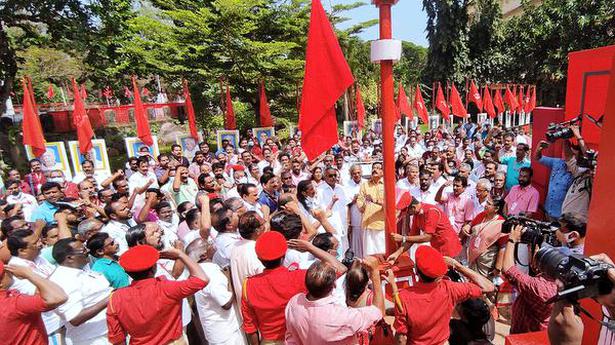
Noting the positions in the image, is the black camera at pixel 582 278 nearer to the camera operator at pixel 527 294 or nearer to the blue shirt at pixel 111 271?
the camera operator at pixel 527 294

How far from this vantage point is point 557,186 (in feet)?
13.8

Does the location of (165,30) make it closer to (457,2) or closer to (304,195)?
(304,195)

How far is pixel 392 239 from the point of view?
2.79 meters

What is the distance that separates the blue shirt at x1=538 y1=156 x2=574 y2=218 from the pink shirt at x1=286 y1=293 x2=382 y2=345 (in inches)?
124

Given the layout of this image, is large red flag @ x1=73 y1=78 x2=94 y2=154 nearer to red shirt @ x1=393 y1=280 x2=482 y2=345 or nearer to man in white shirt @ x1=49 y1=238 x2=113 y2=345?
man in white shirt @ x1=49 y1=238 x2=113 y2=345

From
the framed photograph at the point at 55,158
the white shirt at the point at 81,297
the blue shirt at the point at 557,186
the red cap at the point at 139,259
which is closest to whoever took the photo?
the red cap at the point at 139,259

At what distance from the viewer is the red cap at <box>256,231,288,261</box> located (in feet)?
8.04

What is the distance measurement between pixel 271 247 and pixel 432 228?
187cm

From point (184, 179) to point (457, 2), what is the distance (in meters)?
23.2

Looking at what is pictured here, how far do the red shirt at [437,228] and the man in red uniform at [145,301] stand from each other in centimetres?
223

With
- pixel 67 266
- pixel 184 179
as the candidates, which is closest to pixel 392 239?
pixel 67 266

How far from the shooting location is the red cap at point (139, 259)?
2373 mm

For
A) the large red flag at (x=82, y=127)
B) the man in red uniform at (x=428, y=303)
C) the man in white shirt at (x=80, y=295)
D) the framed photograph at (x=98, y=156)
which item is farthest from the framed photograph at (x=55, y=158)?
the man in red uniform at (x=428, y=303)

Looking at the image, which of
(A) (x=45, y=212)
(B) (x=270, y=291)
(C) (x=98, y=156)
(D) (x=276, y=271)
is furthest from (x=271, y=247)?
(C) (x=98, y=156)
